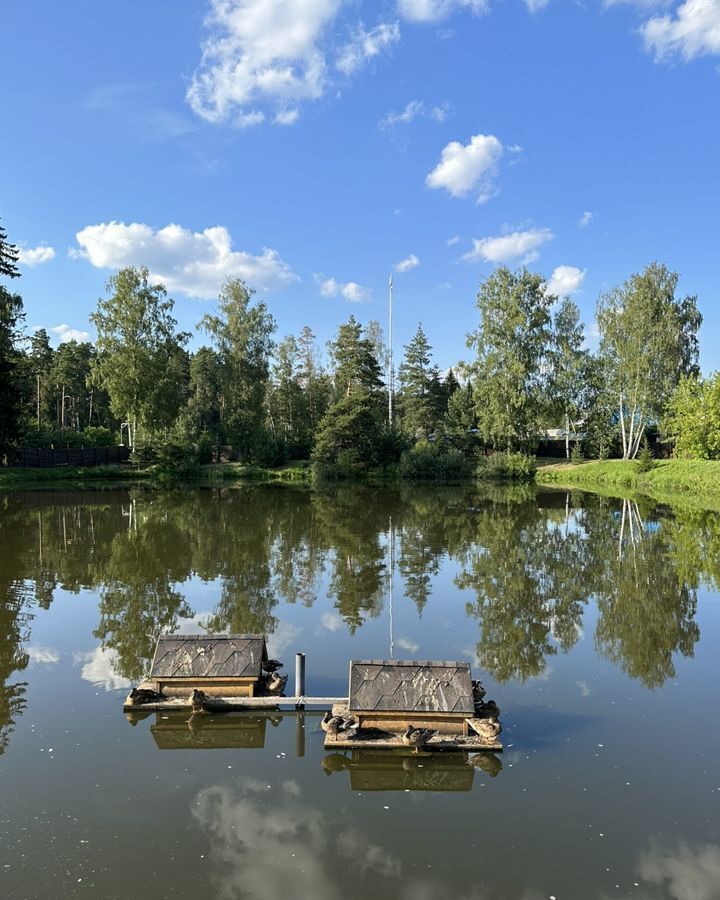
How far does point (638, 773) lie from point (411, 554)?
12743mm

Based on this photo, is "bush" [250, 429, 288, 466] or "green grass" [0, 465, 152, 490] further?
"bush" [250, 429, 288, 466]

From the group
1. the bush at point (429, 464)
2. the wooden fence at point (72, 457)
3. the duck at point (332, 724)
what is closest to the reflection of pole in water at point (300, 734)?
the duck at point (332, 724)

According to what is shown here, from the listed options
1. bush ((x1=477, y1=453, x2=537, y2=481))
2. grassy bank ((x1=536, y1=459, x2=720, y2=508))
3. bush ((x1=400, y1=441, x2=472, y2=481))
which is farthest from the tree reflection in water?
bush ((x1=477, y1=453, x2=537, y2=481))

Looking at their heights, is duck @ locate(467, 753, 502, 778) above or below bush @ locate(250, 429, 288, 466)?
Result: below

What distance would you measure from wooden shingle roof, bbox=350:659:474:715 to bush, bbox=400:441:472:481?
42.5 meters

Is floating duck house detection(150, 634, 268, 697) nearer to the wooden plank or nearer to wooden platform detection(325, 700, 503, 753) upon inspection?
the wooden plank

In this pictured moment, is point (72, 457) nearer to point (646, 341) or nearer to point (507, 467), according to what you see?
point (507, 467)

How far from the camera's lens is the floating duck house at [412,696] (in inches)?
292

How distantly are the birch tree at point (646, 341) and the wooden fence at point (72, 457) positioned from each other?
40.1 meters

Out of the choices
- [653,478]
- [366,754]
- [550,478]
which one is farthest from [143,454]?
[366,754]

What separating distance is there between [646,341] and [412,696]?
1866 inches

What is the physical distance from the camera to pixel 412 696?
7555 mm

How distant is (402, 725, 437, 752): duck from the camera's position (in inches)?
280

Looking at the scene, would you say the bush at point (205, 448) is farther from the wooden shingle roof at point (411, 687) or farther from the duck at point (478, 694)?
the duck at point (478, 694)
